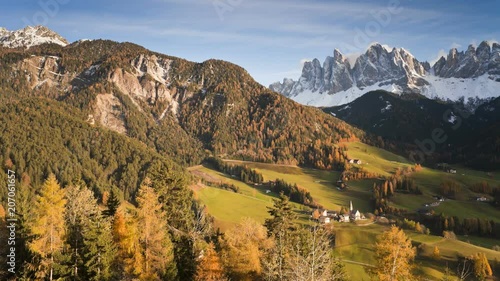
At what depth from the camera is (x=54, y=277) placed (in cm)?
4194

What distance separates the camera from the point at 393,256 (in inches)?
1608

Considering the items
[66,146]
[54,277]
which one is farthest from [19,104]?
[54,277]

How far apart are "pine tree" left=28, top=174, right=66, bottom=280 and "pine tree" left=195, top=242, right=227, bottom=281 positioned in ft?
53.7

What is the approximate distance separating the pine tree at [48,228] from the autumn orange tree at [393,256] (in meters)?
36.6

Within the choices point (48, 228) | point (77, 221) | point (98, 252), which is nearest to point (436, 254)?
point (98, 252)

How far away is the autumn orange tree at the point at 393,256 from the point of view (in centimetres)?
4069

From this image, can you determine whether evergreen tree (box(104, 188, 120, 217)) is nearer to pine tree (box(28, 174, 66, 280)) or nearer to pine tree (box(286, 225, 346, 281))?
pine tree (box(28, 174, 66, 280))

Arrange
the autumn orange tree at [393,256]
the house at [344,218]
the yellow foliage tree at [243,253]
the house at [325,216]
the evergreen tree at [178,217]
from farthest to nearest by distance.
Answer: the house at [344,218]
the house at [325,216]
the evergreen tree at [178,217]
the yellow foliage tree at [243,253]
the autumn orange tree at [393,256]

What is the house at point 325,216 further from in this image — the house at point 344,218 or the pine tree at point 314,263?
the pine tree at point 314,263

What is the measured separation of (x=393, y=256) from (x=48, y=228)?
127 feet

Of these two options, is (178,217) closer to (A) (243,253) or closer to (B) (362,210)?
(A) (243,253)

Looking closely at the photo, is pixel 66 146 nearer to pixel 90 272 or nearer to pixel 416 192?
pixel 90 272

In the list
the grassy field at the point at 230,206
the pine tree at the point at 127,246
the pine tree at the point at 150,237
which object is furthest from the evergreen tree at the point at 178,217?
the grassy field at the point at 230,206

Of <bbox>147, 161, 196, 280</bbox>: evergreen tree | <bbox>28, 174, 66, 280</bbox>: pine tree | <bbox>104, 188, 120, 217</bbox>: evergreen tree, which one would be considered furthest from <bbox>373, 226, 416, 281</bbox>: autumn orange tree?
<bbox>28, 174, 66, 280</bbox>: pine tree
